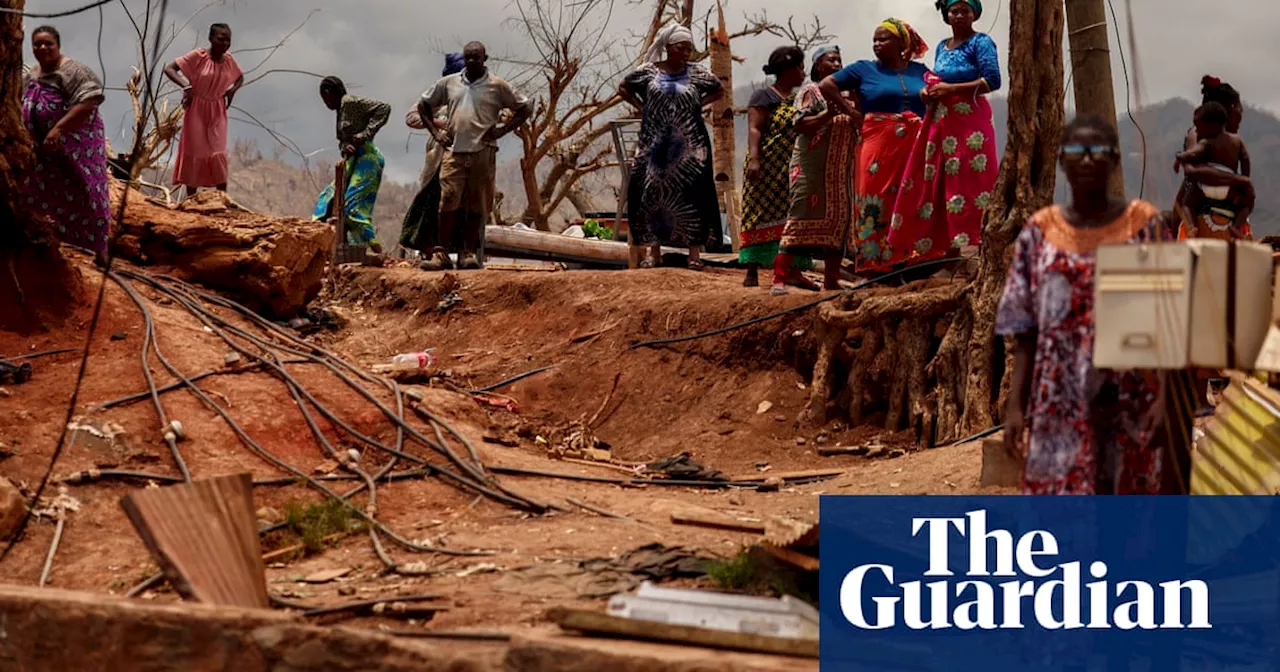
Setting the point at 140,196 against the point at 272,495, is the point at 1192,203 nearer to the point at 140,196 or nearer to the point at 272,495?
the point at 272,495

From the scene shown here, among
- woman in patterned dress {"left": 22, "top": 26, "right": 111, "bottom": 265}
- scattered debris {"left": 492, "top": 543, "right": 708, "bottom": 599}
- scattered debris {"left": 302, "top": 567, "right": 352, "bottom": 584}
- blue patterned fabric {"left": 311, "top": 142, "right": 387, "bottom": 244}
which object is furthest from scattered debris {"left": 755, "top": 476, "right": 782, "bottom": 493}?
blue patterned fabric {"left": 311, "top": 142, "right": 387, "bottom": 244}

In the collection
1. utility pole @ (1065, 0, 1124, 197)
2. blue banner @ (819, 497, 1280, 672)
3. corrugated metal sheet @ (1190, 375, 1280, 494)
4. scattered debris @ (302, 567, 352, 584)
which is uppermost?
utility pole @ (1065, 0, 1124, 197)

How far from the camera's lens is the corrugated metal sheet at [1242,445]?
490 cm

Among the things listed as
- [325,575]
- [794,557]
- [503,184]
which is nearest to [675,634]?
[794,557]

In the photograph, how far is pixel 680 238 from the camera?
1086 cm

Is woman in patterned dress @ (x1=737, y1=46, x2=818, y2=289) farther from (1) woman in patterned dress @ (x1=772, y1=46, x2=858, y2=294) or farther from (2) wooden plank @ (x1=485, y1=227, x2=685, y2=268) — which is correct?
(2) wooden plank @ (x1=485, y1=227, x2=685, y2=268)

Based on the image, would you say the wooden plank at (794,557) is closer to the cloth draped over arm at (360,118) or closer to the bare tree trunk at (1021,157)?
the bare tree trunk at (1021,157)

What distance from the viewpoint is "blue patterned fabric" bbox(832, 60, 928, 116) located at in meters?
8.77

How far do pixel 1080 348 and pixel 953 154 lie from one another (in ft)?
15.8

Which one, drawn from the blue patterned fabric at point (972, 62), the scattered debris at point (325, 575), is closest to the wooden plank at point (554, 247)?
the blue patterned fabric at point (972, 62)

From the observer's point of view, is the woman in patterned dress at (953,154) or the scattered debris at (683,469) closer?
the scattered debris at (683,469)

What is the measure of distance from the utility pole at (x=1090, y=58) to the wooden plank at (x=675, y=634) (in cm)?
368

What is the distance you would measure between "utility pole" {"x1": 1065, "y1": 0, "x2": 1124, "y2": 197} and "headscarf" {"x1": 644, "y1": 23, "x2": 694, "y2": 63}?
3849 millimetres

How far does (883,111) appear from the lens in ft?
28.9
